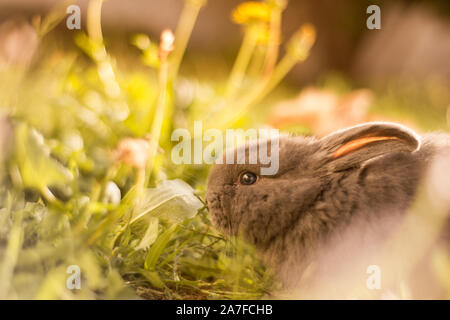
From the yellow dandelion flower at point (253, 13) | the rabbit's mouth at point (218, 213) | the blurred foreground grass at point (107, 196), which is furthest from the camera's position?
the yellow dandelion flower at point (253, 13)

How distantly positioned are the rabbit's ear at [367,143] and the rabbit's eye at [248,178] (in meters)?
0.25

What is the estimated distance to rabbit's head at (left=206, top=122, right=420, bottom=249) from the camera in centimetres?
132

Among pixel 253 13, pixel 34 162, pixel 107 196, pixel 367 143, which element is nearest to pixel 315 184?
pixel 367 143

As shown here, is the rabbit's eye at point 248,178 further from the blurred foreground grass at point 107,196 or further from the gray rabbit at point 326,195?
the blurred foreground grass at point 107,196

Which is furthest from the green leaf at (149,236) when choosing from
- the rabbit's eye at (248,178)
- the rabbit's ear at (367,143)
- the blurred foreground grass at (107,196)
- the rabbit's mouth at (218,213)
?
the rabbit's ear at (367,143)

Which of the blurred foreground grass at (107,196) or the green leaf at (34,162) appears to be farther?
the green leaf at (34,162)

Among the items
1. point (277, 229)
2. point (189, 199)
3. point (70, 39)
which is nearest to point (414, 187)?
point (277, 229)

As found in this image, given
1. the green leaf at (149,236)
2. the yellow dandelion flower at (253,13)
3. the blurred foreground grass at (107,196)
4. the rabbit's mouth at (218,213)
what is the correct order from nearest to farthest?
1. the blurred foreground grass at (107,196)
2. the green leaf at (149,236)
3. the rabbit's mouth at (218,213)
4. the yellow dandelion flower at (253,13)

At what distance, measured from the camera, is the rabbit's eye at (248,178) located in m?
1.53

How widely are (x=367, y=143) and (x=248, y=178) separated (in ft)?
1.27

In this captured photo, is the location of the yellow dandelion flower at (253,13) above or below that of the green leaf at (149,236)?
above

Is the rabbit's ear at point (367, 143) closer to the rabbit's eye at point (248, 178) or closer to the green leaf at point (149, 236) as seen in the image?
the rabbit's eye at point (248, 178)

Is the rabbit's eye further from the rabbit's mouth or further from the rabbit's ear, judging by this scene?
the rabbit's ear

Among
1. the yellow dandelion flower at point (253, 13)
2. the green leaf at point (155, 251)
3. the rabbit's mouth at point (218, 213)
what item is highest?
the yellow dandelion flower at point (253, 13)
